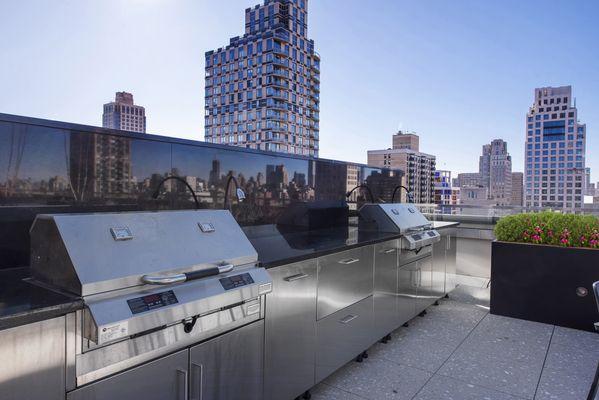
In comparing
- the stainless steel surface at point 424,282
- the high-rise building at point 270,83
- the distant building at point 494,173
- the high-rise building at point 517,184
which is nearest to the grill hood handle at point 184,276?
the stainless steel surface at point 424,282

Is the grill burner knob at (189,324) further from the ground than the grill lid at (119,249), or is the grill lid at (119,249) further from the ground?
the grill lid at (119,249)

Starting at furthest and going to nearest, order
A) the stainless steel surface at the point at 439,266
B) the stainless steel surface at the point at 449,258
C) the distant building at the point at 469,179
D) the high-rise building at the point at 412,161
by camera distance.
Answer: the distant building at the point at 469,179, the high-rise building at the point at 412,161, the stainless steel surface at the point at 449,258, the stainless steel surface at the point at 439,266

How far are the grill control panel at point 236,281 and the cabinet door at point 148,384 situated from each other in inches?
9.8

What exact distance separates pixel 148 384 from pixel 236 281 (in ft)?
1.39

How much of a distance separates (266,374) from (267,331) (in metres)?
0.19

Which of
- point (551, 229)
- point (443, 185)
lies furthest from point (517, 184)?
point (551, 229)

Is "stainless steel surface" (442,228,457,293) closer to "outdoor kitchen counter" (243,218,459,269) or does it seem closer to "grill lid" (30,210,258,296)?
"outdoor kitchen counter" (243,218,459,269)

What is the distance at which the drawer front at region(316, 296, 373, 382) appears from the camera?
2055 millimetres

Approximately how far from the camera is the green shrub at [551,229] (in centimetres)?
322

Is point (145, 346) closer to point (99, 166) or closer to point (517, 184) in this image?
point (99, 166)

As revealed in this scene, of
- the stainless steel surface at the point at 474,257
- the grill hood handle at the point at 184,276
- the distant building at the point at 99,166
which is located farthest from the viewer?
the stainless steel surface at the point at 474,257

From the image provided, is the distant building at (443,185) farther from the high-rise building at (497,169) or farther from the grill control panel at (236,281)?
the grill control panel at (236,281)

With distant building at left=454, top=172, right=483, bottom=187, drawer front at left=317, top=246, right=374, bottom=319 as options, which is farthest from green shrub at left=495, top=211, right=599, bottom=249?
distant building at left=454, top=172, right=483, bottom=187

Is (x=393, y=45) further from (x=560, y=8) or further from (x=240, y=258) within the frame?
(x=240, y=258)
